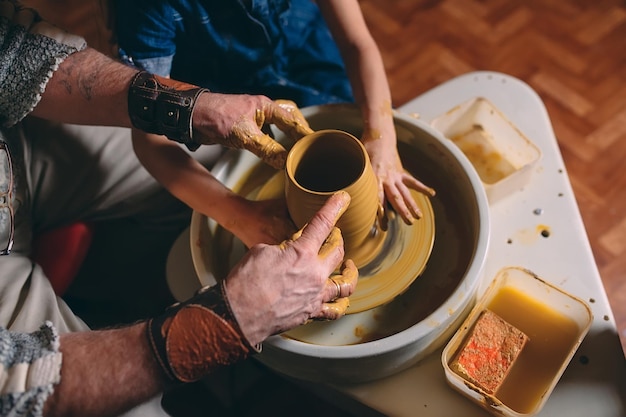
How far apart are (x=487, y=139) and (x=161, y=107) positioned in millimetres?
823

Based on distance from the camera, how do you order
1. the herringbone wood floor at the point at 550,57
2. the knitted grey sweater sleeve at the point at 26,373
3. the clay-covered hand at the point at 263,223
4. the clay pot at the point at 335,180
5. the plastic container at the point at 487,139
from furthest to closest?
the herringbone wood floor at the point at 550,57 → the plastic container at the point at 487,139 → the clay-covered hand at the point at 263,223 → the clay pot at the point at 335,180 → the knitted grey sweater sleeve at the point at 26,373

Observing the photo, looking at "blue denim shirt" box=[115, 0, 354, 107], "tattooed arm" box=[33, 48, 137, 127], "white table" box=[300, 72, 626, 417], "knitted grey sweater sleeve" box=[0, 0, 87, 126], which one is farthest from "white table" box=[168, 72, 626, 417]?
"knitted grey sweater sleeve" box=[0, 0, 87, 126]

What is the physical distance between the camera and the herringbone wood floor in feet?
6.25

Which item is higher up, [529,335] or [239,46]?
[239,46]

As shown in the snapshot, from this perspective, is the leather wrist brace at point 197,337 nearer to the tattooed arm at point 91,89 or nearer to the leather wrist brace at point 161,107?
the leather wrist brace at point 161,107

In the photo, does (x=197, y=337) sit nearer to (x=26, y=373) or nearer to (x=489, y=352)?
(x=26, y=373)

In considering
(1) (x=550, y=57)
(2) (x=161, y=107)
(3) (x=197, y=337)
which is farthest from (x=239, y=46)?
(1) (x=550, y=57)

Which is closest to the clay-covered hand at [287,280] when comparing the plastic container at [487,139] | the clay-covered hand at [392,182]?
the clay-covered hand at [392,182]

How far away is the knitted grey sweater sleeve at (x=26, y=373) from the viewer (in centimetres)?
82

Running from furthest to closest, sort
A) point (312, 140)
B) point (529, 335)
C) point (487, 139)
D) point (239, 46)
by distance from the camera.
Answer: point (487, 139)
point (239, 46)
point (529, 335)
point (312, 140)

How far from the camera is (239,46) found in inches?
52.6

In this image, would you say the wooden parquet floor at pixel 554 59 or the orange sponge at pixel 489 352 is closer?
the orange sponge at pixel 489 352

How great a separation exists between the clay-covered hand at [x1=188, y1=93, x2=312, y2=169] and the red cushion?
360mm

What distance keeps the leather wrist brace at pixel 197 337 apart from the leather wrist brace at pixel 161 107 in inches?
14.9
